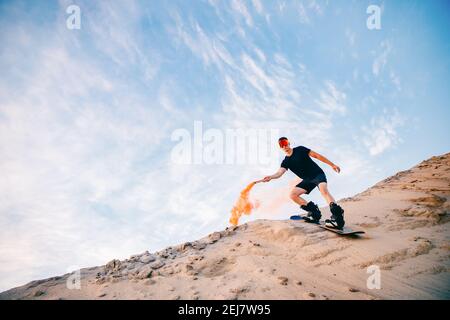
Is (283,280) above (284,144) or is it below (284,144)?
below

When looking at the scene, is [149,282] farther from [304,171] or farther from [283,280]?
[304,171]

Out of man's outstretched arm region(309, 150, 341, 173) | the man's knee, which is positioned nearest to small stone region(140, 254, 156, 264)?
the man's knee

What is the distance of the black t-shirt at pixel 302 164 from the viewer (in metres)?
6.89

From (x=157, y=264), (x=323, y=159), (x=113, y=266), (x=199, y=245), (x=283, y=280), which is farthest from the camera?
(x=323, y=159)

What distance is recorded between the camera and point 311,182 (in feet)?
22.3

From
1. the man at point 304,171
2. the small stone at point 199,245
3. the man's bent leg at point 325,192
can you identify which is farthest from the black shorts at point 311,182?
the small stone at point 199,245

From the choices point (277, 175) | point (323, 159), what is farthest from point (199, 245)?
point (323, 159)

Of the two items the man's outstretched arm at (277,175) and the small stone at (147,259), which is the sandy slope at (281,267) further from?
the man's outstretched arm at (277,175)

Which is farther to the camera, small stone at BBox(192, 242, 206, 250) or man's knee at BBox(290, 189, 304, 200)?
man's knee at BBox(290, 189, 304, 200)

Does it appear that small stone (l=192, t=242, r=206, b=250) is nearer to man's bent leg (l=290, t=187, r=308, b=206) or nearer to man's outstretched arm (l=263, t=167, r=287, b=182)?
man's outstretched arm (l=263, t=167, r=287, b=182)

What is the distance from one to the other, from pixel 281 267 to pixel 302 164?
2.94 meters

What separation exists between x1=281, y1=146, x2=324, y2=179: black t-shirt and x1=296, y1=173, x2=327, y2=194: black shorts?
8cm

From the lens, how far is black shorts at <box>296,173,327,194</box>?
6719 millimetres
